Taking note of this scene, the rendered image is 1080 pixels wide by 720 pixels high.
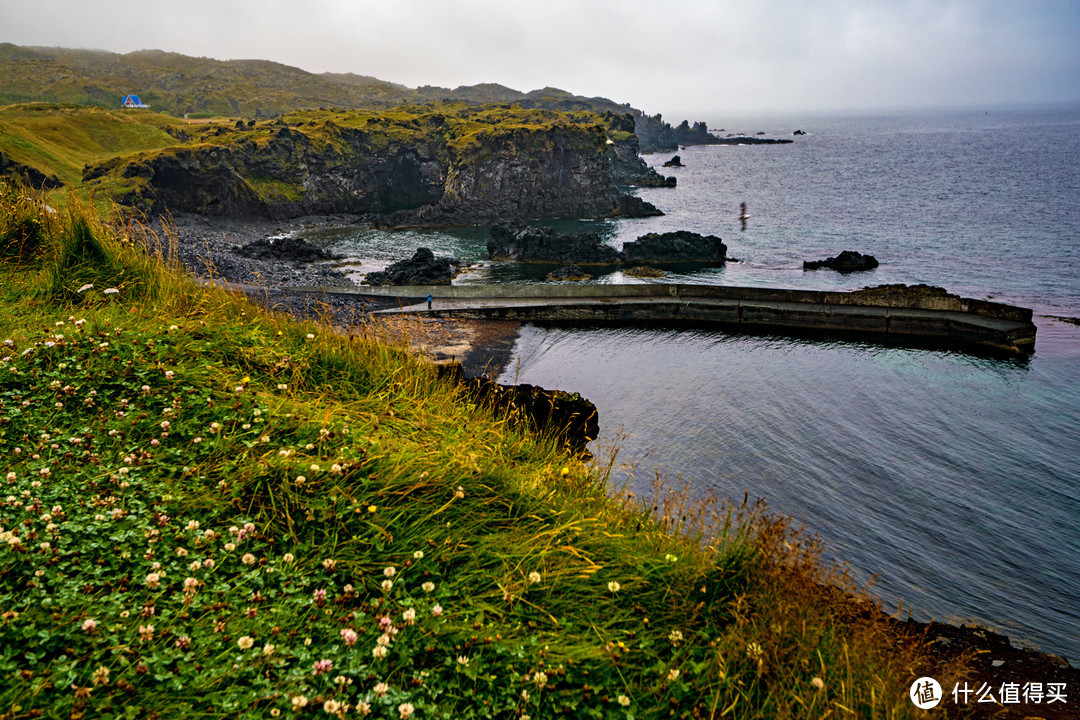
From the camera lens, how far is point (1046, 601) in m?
13.9

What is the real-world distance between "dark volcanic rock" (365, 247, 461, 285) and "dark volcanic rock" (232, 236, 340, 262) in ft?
34.5

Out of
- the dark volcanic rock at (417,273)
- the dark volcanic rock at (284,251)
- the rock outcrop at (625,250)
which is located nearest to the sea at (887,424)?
the rock outcrop at (625,250)

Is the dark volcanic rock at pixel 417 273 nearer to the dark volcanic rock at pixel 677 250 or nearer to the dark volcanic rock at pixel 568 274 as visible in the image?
the dark volcanic rock at pixel 568 274

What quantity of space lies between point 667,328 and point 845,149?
18414cm

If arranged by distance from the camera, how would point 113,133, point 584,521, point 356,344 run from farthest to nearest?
1. point 113,133
2. point 356,344
3. point 584,521

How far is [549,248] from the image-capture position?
2282 inches

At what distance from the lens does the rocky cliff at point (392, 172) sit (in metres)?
75.4

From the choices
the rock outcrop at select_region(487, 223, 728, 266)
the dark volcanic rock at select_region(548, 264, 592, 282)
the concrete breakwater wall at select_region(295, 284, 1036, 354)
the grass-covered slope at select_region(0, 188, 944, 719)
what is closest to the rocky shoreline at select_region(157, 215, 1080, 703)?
the grass-covered slope at select_region(0, 188, 944, 719)

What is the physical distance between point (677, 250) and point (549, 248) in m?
11.5

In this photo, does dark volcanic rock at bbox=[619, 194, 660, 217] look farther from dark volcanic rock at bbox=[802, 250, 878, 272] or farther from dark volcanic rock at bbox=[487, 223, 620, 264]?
dark volcanic rock at bbox=[802, 250, 878, 272]

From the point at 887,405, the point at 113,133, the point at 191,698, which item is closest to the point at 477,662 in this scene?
the point at 191,698

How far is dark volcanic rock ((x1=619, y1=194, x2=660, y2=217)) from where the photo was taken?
3398 inches

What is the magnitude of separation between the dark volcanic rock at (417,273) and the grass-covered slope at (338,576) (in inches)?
1554

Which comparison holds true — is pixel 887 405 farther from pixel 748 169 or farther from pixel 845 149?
pixel 845 149
